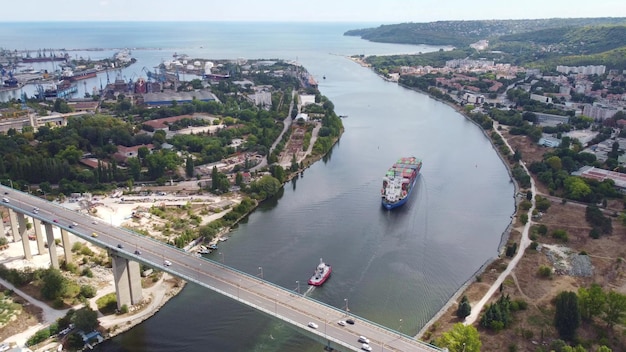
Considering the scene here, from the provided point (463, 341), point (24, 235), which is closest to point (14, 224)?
point (24, 235)

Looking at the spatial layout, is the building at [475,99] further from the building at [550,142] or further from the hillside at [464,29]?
the hillside at [464,29]

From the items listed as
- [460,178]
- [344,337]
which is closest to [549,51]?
[460,178]

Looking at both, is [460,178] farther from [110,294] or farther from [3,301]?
[3,301]

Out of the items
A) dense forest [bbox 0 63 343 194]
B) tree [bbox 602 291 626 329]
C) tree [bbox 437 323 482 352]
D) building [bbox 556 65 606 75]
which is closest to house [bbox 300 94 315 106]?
dense forest [bbox 0 63 343 194]

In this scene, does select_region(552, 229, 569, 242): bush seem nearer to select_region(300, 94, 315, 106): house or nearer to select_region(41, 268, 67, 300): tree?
select_region(41, 268, 67, 300): tree

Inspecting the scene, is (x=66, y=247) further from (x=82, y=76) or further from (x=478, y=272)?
(x=82, y=76)

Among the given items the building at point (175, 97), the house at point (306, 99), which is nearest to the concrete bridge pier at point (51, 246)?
the building at point (175, 97)
